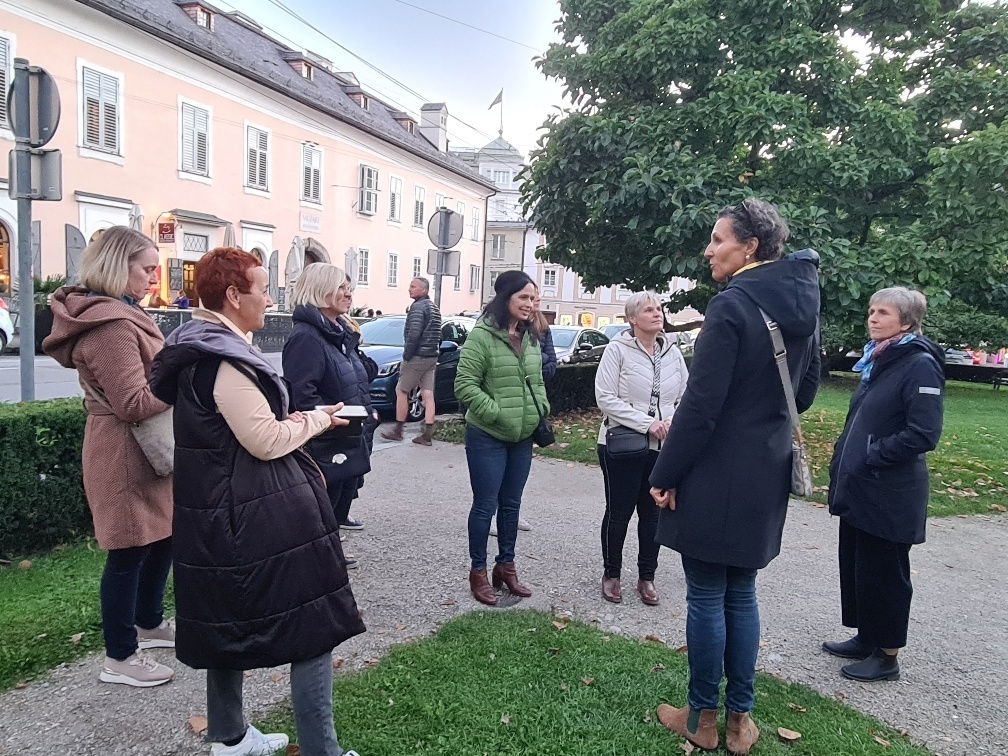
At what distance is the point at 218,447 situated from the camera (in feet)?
7.55

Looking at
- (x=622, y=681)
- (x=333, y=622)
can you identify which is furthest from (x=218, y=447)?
(x=622, y=681)

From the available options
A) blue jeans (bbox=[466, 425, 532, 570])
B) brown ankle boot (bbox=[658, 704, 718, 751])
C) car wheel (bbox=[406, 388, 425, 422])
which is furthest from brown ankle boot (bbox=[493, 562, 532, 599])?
car wheel (bbox=[406, 388, 425, 422])

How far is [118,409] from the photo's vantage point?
301 cm

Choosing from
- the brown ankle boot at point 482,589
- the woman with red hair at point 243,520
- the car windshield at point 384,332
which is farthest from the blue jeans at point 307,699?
the car windshield at point 384,332

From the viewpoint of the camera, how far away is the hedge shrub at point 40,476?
435cm

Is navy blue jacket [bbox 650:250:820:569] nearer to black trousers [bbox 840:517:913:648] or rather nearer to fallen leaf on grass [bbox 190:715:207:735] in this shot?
black trousers [bbox 840:517:913:648]

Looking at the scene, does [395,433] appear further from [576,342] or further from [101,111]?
[101,111]

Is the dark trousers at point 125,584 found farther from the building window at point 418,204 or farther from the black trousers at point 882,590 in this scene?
the building window at point 418,204

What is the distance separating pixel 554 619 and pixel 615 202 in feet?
17.1

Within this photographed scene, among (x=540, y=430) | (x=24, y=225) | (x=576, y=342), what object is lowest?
(x=540, y=430)

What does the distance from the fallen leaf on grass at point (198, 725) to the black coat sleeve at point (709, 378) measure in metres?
2.17

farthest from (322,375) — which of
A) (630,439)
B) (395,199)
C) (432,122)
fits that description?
(432,122)

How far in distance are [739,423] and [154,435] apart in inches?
93.5

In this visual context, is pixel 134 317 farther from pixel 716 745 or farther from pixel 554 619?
pixel 716 745
